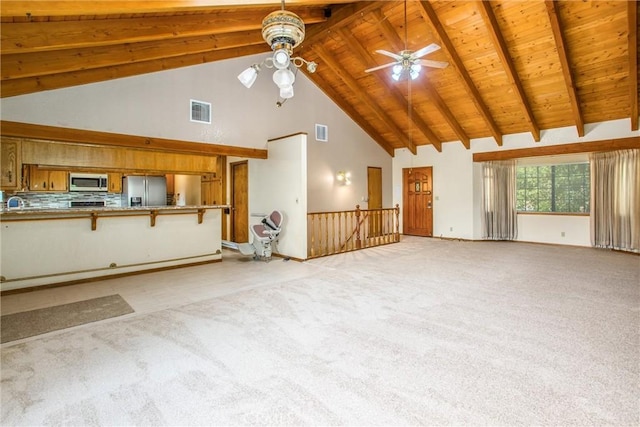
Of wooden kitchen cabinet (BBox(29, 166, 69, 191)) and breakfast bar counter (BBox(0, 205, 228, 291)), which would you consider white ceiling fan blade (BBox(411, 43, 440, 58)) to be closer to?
breakfast bar counter (BBox(0, 205, 228, 291))

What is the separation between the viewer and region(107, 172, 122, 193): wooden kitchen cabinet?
6.62m

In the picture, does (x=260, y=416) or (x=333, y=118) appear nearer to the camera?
(x=260, y=416)

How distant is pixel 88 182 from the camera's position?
248 inches

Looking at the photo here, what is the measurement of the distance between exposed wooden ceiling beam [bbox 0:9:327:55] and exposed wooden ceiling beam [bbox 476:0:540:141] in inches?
139

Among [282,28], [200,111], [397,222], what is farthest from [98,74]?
[397,222]

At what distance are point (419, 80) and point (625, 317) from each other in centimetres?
568

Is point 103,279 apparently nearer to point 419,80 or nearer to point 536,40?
point 419,80

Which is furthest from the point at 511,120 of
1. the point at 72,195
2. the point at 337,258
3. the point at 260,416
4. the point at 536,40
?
the point at 72,195

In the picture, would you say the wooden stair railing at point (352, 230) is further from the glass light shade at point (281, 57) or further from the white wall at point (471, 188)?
the glass light shade at point (281, 57)

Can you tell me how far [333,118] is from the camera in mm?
8609

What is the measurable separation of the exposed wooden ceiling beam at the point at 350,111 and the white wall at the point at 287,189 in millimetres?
2476

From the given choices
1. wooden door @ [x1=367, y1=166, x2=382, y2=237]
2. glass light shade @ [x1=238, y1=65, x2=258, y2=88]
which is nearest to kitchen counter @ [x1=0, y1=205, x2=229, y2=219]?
glass light shade @ [x1=238, y1=65, x2=258, y2=88]

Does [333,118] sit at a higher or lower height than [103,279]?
higher

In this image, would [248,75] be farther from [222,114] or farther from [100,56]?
[222,114]
